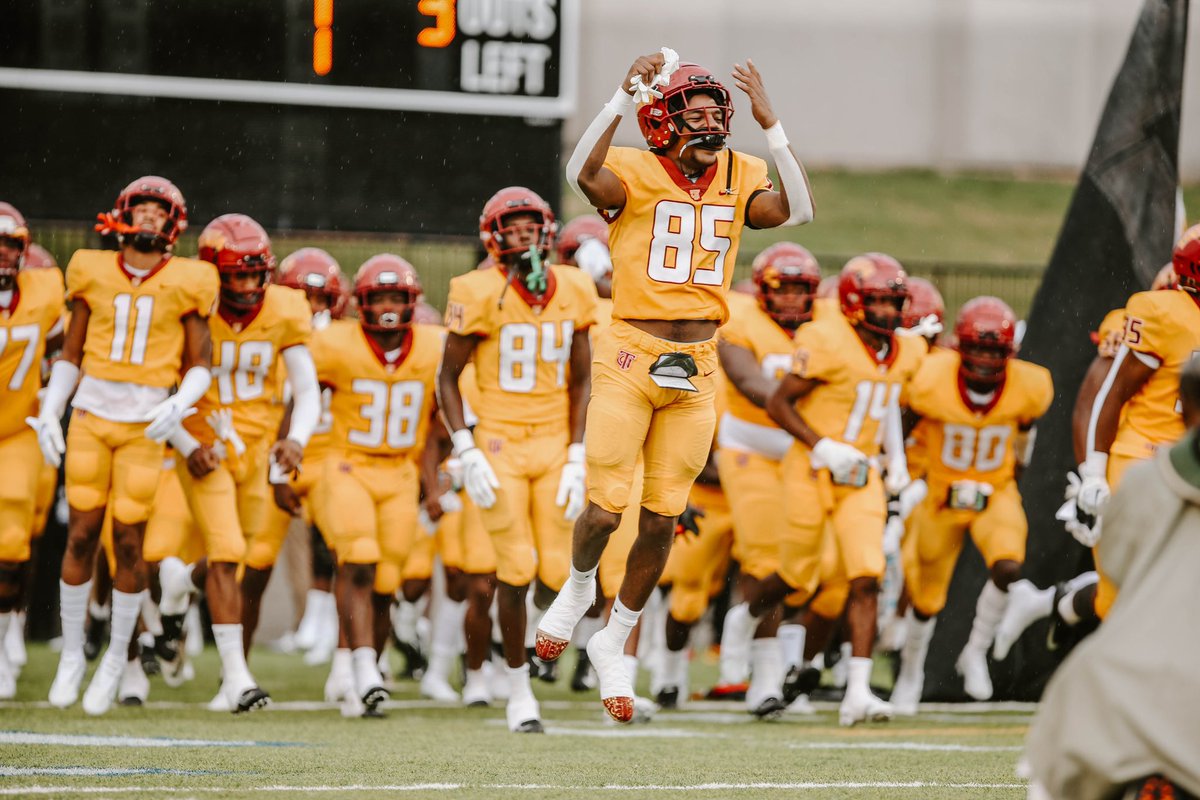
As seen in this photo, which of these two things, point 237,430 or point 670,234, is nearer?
point 670,234

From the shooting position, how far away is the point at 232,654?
732 centimetres

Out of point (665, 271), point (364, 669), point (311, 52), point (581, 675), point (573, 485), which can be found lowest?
point (581, 675)

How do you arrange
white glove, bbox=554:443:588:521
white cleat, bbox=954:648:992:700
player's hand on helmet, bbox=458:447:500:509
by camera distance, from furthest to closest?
white cleat, bbox=954:648:992:700
white glove, bbox=554:443:588:521
player's hand on helmet, bbox=458:447:500:509

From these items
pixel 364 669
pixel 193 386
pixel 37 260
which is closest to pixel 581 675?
pixel 364 669

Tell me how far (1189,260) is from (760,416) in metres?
2.47

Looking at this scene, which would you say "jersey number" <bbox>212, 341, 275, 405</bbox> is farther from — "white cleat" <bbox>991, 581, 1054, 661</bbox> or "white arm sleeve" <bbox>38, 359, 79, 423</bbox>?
"white cleat" <bbox>991, 581, 1054, 661</bbox>

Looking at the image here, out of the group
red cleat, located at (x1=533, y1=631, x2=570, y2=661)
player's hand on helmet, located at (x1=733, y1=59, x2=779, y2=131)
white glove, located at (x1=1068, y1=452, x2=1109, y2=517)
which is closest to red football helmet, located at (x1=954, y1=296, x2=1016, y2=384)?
white glove, located at (x1=1068, y1=452, x2=1109, y2=517)

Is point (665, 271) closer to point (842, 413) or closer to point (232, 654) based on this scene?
point (842, 413)

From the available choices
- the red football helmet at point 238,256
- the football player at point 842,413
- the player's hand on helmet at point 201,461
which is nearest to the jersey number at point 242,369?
the red football helmet at point 238,256

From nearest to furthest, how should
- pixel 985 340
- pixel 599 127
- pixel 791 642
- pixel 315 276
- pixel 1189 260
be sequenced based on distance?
pixel 599 127 < pixel 1189 260 < pixel 985 340 < pixel 315 276 < pixel 791 642

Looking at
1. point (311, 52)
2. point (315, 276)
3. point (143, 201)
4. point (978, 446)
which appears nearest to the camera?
point (143, 201)

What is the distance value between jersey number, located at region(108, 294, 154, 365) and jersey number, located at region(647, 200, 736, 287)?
269 cm

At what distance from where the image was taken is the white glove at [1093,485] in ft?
22.0

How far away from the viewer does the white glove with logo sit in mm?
6859
